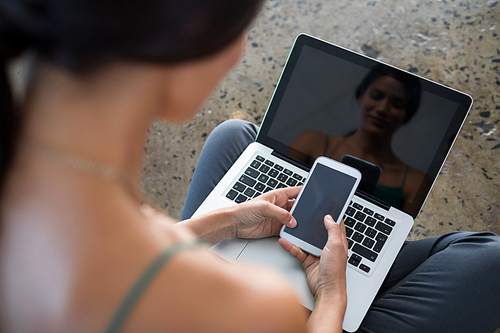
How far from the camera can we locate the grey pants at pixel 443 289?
70 cm

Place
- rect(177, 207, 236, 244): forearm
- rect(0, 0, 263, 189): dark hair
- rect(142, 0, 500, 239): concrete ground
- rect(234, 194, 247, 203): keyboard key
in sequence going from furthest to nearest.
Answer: rect(142, 0, 500, 239): concrete ground < rect(234, 194, 247, 203): keyboard key < rect(177, 207, 236, 244): forearm < rect(0, 0, 263, 189): dark hair

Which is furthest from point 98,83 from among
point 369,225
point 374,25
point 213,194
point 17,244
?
point 374,25

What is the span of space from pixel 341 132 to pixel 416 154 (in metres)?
0.17

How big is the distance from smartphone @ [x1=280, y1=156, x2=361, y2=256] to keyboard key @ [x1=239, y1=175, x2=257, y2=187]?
0.13 meters

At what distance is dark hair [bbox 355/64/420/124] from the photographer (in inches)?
30.4

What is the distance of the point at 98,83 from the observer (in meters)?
0.36

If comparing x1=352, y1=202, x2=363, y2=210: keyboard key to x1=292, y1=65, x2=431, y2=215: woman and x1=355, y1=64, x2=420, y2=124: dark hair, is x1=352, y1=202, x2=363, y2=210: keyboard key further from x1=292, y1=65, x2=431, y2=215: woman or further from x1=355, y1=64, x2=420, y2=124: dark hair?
x1=355, y1=64, x2=420, y2=124: dark hair

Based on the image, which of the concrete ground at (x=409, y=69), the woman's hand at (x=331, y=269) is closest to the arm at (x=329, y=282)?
the woman's hand at (x=331, y=269)

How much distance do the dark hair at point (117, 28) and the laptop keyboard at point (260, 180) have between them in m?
0.52

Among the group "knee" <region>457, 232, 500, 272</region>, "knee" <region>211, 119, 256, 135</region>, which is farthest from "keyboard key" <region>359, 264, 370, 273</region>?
"knee" <region>211, 119, 256, 135</region>

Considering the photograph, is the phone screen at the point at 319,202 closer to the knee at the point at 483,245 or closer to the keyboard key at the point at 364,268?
the keyboard key at the point at 364,268

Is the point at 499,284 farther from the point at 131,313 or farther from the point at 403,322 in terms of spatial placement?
the point at 131,313

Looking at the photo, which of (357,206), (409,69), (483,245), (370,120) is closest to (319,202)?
(357,206)

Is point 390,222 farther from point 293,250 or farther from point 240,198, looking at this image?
point 240,198
